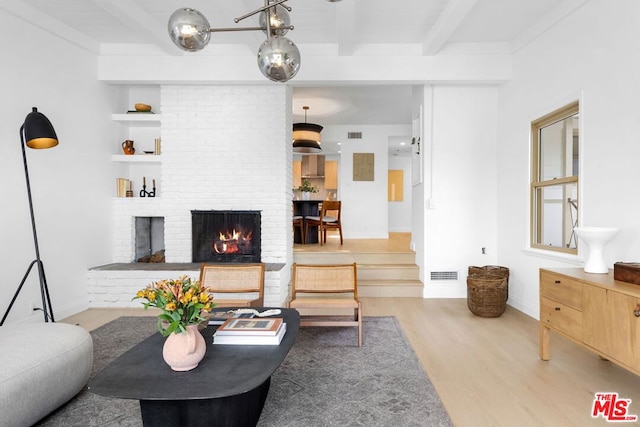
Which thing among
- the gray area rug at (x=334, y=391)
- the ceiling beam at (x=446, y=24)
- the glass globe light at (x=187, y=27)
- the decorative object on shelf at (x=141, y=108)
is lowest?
the gray area rug at (x=334, y=391)

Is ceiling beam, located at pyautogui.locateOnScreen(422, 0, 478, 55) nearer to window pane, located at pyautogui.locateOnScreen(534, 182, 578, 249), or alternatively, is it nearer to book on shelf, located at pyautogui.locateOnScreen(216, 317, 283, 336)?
window pane, located at pyautogui.locateOnScreen(534, 182, 578, 249)

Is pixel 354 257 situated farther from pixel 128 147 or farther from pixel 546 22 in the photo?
pixel 546 22

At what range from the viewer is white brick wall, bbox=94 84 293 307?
4.73 metres

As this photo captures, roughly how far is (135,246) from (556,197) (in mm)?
5163

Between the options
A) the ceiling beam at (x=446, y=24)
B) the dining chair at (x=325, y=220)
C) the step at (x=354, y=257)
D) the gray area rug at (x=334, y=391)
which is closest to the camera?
the gray area rug at (x=334, y=391)

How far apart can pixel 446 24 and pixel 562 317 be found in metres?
2.88

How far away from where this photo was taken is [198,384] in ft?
5.06

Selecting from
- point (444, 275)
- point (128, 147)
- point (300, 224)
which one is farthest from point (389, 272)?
point (128, 147)

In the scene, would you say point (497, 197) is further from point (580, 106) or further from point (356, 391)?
point (356, 391)

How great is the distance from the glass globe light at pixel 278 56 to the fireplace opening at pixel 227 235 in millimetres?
3041

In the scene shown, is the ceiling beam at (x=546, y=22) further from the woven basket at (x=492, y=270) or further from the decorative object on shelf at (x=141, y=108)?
the decorative object on shelf at (x=141, y=108)

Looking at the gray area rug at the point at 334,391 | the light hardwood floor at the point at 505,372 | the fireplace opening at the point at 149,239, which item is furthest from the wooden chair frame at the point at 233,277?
the fireplace opening at the point at 149,239

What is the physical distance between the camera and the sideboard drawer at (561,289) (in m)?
2.44

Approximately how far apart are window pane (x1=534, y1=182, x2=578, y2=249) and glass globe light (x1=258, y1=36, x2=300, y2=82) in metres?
3.05
